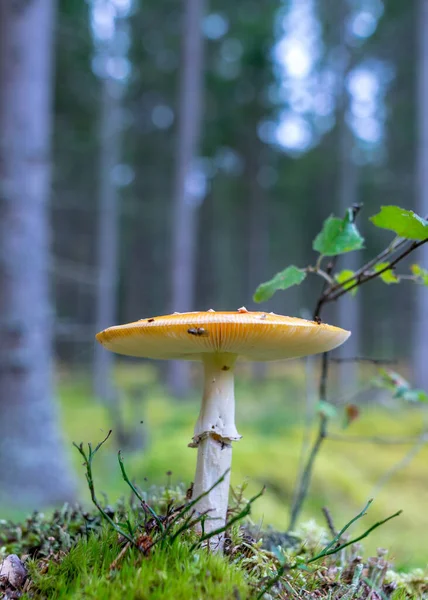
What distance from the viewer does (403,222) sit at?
38.8 inches

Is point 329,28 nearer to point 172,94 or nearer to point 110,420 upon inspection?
point 172,94

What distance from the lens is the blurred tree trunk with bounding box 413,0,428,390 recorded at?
24.6 feet

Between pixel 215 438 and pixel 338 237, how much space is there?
55 centimetres

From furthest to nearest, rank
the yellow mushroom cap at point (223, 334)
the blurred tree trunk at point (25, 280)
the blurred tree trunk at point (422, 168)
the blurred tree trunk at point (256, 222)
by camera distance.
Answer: the blurred tree trunk at point (256, 222), the blurred tree trunk at point (422, 168), the blurred tree trunk at point (25, 280), the yellow mushroom cap at point (223, 334)

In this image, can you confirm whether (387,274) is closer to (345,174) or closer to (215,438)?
(215,438)

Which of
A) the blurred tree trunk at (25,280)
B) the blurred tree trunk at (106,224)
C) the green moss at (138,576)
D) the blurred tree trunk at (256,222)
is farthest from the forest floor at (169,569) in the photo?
the blurred tree trunk at (256,222)

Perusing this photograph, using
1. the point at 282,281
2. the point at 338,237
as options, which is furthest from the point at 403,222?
the point at 282,281

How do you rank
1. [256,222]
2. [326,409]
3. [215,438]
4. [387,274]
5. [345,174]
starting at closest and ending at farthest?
[215,438] → [387,274] → [326,409] → [345,174] → [256,222]

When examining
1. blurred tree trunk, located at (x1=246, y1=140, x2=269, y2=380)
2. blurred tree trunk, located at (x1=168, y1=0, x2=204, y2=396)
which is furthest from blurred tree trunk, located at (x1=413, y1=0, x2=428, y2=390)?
blurred tree trunk, located at (x1=246, y1=140, x2=269, y2=380)

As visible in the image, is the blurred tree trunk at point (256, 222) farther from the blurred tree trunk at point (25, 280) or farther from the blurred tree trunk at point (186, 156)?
the blurred tree trunk at point (25, 280)

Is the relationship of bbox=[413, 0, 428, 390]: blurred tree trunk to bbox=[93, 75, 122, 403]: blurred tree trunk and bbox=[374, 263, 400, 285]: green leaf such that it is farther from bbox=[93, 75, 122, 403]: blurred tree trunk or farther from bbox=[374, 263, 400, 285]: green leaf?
bbox=[374, 263, 400, 285]: green leaf

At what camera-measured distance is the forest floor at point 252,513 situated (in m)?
0.80

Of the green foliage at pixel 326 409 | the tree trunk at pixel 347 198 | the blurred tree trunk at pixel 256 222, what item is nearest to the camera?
the green foliage at pixel 326 409

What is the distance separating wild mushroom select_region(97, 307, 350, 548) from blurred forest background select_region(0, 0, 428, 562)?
53cm
